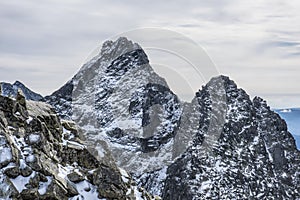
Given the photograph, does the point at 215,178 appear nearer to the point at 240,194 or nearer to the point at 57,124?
the point at 240,194

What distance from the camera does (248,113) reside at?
506 ft

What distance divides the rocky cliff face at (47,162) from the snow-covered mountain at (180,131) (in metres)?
95.8

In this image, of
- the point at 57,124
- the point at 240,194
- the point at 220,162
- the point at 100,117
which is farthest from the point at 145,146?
the point at 57,124

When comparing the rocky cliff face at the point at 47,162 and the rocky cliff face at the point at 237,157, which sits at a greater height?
the rocky cliff face at the point at 237,157

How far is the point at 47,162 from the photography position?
28.7 metres

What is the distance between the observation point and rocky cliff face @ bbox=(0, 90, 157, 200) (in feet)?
86.9

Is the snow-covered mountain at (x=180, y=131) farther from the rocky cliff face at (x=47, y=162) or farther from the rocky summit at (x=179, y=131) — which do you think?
the rocky cliff face at (x=47, y=162)

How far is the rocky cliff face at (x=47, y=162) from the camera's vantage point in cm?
2648

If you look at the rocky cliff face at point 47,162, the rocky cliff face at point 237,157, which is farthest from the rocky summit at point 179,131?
the rocky cliff face at point 47,162

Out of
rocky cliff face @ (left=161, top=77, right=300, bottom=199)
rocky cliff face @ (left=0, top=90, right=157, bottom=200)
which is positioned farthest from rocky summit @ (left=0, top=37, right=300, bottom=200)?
rocky cliff face @ (left=0, top=90, right=157, bottom=200)

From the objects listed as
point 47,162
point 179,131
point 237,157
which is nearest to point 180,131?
point 179,131

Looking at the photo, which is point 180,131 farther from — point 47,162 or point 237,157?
point 47,162

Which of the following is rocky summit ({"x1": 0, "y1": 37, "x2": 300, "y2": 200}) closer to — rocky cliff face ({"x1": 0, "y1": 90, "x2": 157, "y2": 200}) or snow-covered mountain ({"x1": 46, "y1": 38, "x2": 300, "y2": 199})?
snow-covered mountain ({"x1": 46, "y1": 38, "x2": 300, "y2": 199})

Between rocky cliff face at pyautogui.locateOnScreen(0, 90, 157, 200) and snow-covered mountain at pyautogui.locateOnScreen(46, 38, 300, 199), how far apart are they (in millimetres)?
95826
